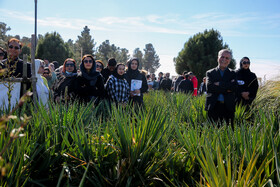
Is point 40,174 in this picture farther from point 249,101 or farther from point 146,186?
point 249,101

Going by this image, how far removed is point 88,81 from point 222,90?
225 cm

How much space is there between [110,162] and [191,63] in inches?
953

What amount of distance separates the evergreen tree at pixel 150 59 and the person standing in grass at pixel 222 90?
10263cm

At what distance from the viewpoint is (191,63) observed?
1000 inches

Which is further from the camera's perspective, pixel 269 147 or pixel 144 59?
pixel 144 59

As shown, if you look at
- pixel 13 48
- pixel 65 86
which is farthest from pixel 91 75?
pixel 13 48

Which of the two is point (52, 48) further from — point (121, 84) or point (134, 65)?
point (121, 84)

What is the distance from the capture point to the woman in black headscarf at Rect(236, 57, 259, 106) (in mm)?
4809

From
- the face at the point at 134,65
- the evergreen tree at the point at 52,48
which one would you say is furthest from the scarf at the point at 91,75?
the evergreen tree at the point at 52,48

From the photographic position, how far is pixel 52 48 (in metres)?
28.0

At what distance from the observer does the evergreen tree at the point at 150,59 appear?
107 meters

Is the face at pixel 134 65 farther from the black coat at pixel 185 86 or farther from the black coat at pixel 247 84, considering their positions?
the black coat at pixel 185 86

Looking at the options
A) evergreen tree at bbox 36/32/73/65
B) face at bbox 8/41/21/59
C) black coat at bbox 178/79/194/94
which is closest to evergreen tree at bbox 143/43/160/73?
evergreen tree at bbox 36/32/73/65

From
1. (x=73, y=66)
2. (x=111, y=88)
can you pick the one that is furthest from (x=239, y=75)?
(x=73, y=66)
